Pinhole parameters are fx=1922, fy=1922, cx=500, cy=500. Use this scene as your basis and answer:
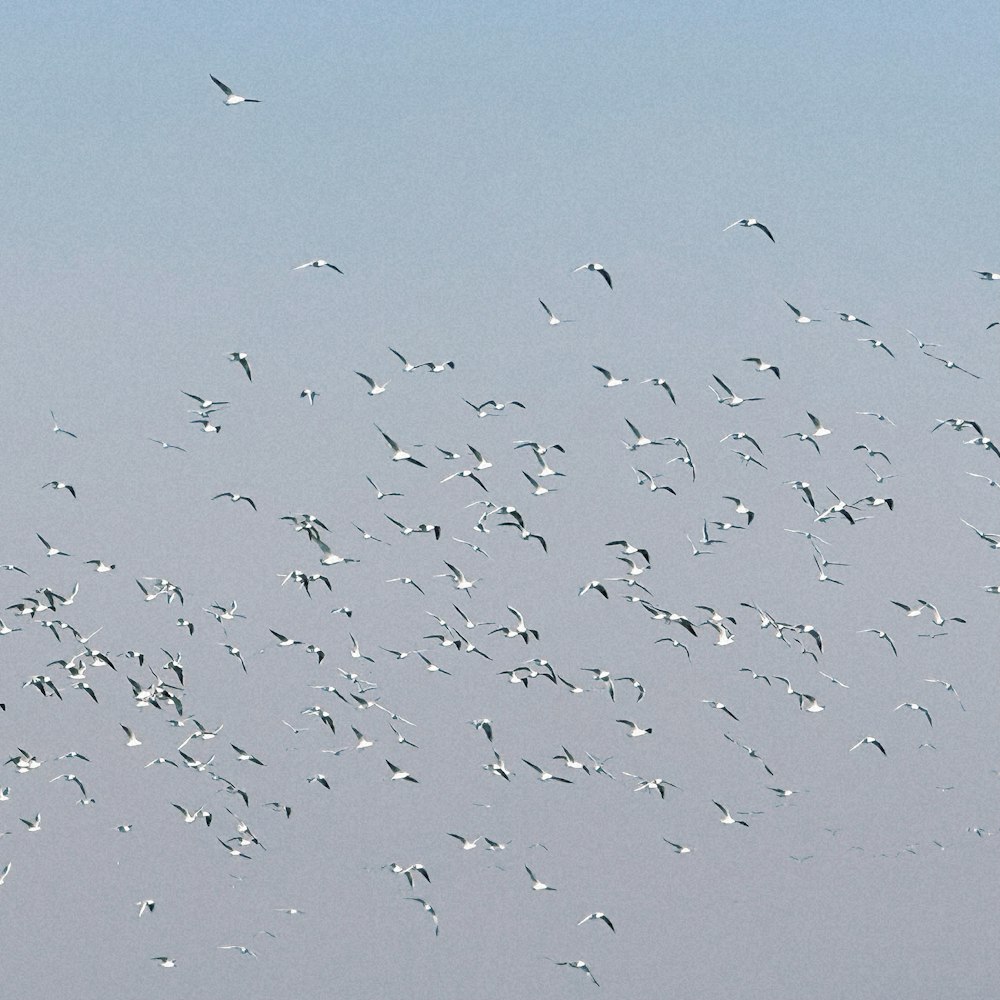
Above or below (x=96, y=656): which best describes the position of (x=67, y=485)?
above

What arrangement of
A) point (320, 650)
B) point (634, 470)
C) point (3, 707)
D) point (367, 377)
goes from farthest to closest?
point (3, 707), point (320, 650), point (634, 470), point (367, 377)

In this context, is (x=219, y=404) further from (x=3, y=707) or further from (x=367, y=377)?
(x=3, y=707)

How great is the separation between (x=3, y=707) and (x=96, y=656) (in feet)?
40.2

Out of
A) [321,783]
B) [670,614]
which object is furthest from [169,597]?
[670,614]

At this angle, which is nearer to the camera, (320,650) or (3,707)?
(320,650)

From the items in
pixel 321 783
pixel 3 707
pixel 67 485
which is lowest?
pixel 3 707

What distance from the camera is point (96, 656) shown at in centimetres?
7744

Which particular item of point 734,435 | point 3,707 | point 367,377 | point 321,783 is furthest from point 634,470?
point 3,707

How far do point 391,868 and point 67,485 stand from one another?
20757 mm

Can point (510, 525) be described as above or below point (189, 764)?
above

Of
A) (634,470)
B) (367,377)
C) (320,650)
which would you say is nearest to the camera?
(367,377)

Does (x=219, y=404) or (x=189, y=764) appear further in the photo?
(x=189, y=764)

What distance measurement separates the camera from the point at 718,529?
7988 cm

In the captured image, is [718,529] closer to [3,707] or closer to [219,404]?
[219,404]
